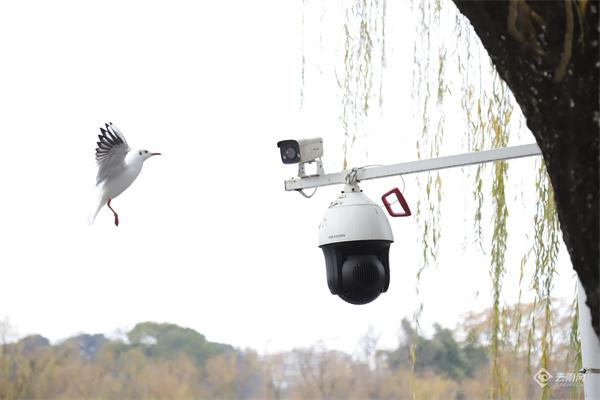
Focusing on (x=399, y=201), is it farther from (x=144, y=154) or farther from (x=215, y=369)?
(x=215, y=369)

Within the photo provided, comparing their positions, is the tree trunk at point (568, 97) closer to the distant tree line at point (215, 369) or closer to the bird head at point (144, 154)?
the bird head at point (144, 154)

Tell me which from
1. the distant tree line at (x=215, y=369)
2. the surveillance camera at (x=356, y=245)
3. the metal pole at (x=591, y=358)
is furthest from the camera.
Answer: the distant tree line at (x=215, y=369)

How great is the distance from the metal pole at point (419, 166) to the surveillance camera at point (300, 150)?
3 cm

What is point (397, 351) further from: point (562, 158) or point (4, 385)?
point (562, 158)

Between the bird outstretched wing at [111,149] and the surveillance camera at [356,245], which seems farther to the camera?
the bird outstretched wing at [111,149]

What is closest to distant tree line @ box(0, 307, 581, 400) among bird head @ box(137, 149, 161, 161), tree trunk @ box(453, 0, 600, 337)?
bird head @ box(137, 149, 161, 161)

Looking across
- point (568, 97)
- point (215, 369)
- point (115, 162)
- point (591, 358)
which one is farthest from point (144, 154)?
point (215, 369)

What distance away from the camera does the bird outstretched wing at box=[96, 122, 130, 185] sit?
1.77m

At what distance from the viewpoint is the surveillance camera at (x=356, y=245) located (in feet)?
4.97

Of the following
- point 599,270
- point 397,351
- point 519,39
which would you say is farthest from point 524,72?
point 397,351

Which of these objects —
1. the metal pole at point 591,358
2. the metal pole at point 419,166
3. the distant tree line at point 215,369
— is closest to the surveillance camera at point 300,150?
the metal pole at point 419,166

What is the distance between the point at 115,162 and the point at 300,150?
38 cm

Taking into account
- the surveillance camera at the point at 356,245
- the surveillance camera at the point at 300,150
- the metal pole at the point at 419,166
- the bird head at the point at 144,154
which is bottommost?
the surveillance camera at the point at 356,245

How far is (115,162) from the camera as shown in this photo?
5.84ft
